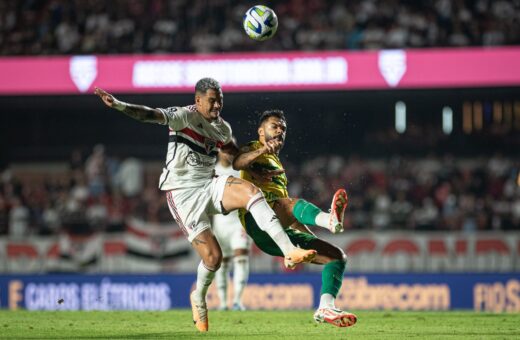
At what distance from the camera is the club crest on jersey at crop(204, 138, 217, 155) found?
8.88 metres

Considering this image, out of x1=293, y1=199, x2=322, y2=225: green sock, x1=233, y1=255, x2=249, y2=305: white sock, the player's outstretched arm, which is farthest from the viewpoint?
x1=233, y1=255, x2=249, y2=305: white sock

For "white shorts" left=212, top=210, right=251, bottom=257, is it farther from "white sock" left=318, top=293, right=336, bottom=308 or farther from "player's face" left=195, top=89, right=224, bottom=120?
"white sock" left=318, top=293, right=336, bottom=308

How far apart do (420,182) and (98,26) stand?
27.6 ft

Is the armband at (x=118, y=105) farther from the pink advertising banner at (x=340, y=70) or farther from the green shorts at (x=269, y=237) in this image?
the pink advertising banner at (x=340, y=70)

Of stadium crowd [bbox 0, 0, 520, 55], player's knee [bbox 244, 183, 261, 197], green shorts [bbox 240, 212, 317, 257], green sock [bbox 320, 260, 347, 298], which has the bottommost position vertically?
green sock [bbox 320, 260, 347, 298]

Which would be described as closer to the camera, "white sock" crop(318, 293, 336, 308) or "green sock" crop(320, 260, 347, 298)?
"white sock" crop(318, 293, 336, 308)

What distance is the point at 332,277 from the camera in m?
8.68

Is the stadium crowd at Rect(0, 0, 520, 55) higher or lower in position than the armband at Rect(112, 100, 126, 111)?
higher

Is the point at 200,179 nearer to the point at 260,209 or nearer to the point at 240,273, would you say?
the point at 260,209

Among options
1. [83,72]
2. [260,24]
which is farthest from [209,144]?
[83,72]

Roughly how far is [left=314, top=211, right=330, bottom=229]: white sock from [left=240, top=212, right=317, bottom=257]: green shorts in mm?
331

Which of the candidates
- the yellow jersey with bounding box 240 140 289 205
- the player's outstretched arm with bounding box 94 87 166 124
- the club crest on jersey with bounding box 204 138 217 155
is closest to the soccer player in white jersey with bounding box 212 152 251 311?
the yellow jersey with bounding box 240 140 289 205

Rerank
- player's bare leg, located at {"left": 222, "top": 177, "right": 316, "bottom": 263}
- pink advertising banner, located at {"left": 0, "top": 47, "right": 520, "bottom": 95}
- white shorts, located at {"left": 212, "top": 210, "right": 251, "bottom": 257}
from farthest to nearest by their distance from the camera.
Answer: pink advertising banner, located at {"left": 0, "top": 47, "right": 520, "bottom": 95}, white shorts, located at {"left": 212, "top": 210, "right": 251, "bottom": 257}, player's bare leg, located at {"left": 222, "top": 177, "right": 316, "bottom": 263}

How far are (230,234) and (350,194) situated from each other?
275 inches
